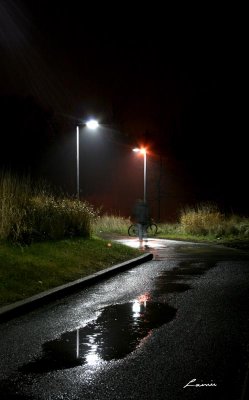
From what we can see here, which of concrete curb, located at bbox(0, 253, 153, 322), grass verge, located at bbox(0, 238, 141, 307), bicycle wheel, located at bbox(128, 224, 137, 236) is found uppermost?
bicycle wheel, located at bbox(128, 224, 137, 236)

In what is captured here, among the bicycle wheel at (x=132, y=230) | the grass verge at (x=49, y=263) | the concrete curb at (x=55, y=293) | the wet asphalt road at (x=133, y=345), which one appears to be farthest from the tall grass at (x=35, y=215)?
the bicycle wheel at (x=132, y=230)

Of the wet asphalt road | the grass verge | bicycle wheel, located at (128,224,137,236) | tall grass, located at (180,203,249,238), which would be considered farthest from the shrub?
the wet asphalt road

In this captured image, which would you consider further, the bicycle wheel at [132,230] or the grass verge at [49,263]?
the bicycle wheel at [132,230]

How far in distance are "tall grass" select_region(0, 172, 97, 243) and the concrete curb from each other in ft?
9.10

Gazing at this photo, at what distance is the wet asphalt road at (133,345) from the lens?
532 centimetres

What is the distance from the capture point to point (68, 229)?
1953cm

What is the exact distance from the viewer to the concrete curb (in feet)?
28.8

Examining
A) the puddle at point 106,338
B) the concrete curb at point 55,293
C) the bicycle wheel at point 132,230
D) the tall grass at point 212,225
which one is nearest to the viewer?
the puddle at point 106,338

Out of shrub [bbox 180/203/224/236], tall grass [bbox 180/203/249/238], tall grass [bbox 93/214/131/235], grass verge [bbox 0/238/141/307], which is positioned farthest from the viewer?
tall grass [bbox 93/214/131/235]

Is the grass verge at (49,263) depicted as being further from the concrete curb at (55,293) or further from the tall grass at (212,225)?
the tall grass at (212,225)

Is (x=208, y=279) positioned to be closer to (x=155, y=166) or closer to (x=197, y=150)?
(x=155, y=166)

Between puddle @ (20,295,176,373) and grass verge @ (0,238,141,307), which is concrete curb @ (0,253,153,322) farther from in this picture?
puddle @ (20,295,176,373)

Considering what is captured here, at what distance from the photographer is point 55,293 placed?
10531 mm

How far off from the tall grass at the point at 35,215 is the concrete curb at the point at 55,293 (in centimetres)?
277
